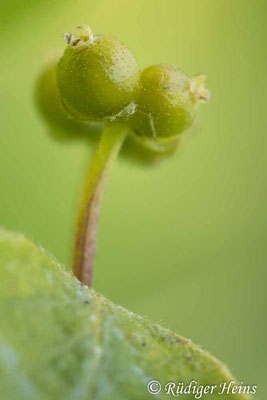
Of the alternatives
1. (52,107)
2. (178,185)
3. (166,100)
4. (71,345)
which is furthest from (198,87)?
(178,185)

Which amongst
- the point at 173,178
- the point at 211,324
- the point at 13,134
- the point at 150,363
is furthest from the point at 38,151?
the point at 150,363

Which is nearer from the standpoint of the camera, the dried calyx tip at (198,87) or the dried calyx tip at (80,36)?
the dried calyx tip at (80,36)

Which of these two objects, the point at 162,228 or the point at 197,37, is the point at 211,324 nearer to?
the point at 162,228

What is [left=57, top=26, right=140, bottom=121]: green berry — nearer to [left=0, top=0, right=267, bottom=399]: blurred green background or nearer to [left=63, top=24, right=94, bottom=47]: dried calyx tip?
[left=63, top=24, right=94, bottom=47]: dried calyx tip

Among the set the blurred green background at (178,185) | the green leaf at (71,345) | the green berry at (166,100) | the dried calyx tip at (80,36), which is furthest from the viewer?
the blurred green background at (178,185)

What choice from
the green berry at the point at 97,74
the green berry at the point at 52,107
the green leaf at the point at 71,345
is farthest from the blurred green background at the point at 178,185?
the green leaf at the point at 71,345

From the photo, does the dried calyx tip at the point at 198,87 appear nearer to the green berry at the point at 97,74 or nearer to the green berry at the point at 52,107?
the green berry at the point at 97,74
